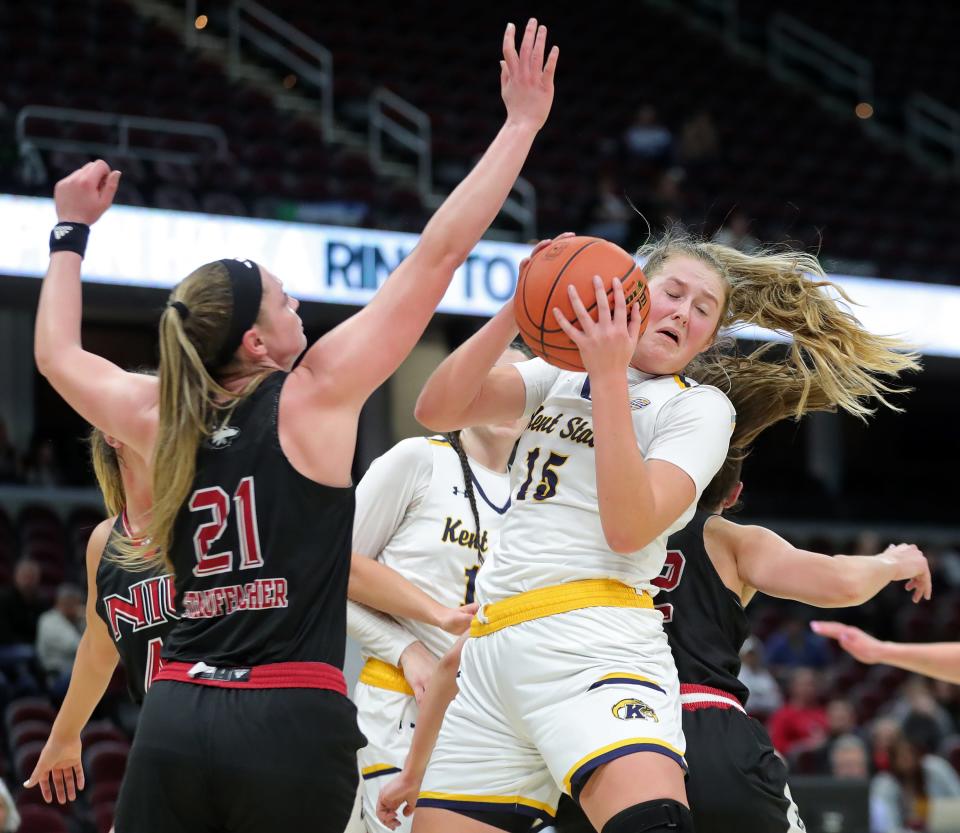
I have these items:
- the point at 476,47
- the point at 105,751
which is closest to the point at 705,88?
the point at 476,47

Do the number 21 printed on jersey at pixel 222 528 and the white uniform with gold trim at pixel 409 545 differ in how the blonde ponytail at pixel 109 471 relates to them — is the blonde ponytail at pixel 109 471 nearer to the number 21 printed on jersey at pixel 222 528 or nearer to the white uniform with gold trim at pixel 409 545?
the white uniform with gold trim at pixel 409 545

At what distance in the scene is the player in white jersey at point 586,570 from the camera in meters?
3.12

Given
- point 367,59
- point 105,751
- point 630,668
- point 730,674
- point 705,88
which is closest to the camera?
point 630,668

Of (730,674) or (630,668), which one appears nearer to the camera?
(630,668)

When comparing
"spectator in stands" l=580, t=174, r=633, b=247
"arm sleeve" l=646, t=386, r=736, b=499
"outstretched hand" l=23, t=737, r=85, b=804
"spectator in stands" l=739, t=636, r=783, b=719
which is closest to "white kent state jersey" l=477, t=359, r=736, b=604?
"arm sleeve" l=646, t=386, r=736, b=499

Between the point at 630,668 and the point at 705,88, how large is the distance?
58.6ft

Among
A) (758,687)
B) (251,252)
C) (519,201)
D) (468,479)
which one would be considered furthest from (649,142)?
(468,479)

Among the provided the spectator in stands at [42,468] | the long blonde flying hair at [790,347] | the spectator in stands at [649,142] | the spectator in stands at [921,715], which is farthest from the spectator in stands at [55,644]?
the spectator in stands at [649,142]

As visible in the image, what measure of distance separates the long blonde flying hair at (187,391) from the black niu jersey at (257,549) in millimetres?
28

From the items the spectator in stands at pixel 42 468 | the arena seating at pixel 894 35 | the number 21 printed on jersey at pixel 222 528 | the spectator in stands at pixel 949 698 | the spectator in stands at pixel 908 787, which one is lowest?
the spectator in stands at pixel 949 698

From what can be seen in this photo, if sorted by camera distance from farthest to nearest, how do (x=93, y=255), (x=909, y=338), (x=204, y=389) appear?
1. (x=93, y=255)
2. (x=909, y=338)
3. (x=204, y=389)

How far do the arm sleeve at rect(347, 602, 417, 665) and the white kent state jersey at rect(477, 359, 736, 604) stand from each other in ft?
2.93

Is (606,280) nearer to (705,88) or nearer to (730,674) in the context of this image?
(730,674)

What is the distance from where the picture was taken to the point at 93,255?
11922 mm
